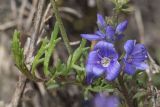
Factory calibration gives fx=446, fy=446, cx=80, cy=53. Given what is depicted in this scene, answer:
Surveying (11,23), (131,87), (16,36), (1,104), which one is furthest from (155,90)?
(11,23)

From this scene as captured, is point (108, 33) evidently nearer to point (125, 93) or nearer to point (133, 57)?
point (133, 57)

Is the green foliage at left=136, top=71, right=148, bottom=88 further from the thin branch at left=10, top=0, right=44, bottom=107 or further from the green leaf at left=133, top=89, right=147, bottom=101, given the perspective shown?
the thin branch at left=10, top=0, right=44, bottom=107

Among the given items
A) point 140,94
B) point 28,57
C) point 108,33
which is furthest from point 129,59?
point 28,57

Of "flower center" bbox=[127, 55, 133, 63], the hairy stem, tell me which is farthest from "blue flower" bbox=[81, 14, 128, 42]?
the hairy stem

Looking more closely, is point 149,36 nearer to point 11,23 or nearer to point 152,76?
point 11,23

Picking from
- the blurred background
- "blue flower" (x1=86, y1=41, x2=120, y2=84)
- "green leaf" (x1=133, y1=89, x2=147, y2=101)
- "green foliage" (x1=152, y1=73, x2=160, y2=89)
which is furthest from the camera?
the blurred background

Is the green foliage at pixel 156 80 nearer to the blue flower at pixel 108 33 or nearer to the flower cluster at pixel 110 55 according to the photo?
the flower cluster at pixel 110 55
